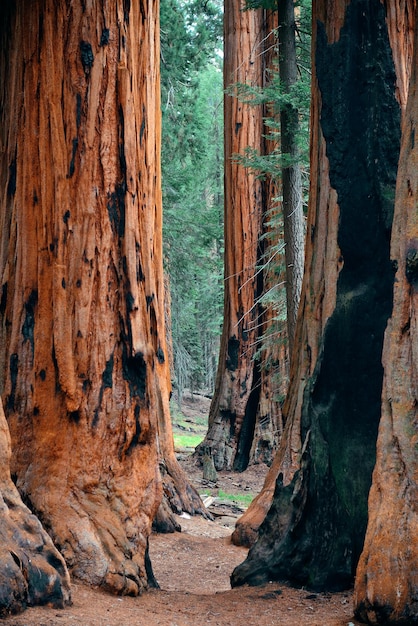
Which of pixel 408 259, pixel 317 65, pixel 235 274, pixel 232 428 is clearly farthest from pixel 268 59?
pixel 408 259

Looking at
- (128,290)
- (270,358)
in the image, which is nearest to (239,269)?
(270,358)

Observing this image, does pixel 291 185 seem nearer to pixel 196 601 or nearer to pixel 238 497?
pixel 238 497

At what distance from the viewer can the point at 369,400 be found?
5234 millimetres

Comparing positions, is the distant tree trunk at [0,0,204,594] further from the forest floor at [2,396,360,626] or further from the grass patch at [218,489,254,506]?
the grass patch at [218,489,254,506]

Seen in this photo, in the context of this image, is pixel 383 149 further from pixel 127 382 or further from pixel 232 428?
pixel 232 428

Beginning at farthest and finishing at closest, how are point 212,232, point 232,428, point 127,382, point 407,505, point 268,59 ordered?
point 212,232
point 268,59
point 232,428
point 127,382
point 407,505

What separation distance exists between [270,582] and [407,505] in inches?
73.9

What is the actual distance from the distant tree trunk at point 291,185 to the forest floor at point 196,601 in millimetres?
3403

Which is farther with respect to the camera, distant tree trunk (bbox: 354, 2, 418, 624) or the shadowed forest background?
the shadowed forest background

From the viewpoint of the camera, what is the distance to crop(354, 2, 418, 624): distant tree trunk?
3.68m

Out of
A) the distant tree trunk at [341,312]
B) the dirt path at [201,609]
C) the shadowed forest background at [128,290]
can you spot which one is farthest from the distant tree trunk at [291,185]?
the dirt path at [201,609]

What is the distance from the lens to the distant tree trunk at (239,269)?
45.6 feet

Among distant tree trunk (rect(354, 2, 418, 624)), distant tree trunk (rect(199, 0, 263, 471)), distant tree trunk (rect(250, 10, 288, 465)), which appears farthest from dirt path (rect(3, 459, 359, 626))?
distant tree trunk (rect(199, 0, 263, 471))

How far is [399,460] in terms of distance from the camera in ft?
12.6
